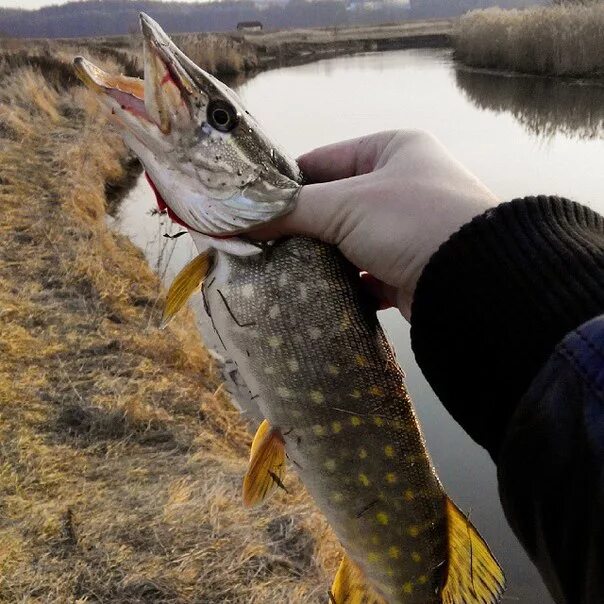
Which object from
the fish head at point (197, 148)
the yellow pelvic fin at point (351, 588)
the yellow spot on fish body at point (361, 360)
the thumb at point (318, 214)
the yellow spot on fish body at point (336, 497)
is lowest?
the yellow pelvic fin at point (351, 588)

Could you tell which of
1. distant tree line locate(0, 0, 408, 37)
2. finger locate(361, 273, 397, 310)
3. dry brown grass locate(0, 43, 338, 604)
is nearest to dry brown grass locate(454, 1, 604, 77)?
dry brown grass locate(0, 43, 338, 604)

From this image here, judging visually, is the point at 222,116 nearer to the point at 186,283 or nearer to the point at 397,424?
the point at 186,283

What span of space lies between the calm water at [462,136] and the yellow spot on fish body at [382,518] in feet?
7.53

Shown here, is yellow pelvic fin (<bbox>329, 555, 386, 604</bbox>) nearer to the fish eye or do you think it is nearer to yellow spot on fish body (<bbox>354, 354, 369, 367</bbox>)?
yellow spot on fish body (<bbox>354, 354, 369, 367</bbox>)

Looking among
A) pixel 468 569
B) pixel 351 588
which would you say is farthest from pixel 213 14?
pixel 468 569

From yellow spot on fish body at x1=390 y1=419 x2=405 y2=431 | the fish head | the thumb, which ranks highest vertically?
the fish head

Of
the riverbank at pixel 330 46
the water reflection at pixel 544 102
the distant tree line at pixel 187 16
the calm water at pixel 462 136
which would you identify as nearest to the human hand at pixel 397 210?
the calm water at pixel 462 136

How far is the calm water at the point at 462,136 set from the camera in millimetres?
4219

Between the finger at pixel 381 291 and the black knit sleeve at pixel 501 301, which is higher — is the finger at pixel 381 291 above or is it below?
below

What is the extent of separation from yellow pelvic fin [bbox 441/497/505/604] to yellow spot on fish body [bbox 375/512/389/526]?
0.54ft

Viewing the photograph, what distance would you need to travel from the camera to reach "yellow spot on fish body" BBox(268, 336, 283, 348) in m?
1.62

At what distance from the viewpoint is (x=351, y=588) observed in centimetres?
172

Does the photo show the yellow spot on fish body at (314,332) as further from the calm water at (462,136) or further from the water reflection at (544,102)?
the water reflection at (544,102)

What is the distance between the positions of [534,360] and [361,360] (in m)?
0.51
